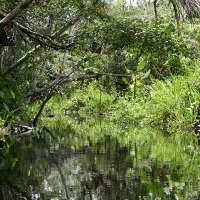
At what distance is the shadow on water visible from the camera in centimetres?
323

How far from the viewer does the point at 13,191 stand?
3443 mm

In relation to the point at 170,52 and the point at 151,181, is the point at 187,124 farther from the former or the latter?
the point at 151,181

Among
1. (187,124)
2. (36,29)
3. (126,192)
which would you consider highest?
(36,29)

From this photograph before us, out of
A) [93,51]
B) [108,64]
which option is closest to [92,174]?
[93,51]

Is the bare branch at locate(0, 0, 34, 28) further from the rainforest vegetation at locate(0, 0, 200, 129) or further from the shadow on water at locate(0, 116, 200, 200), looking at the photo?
the shadow on water at locate(0, 116, 200, 200)

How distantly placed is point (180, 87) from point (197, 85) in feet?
1.40

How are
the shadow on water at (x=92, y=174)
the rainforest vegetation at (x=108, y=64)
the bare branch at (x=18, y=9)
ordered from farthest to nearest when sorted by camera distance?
the rainforest vegetation at (x=108, y=64) → the bare branch at (x=18, y=9) → the shadow on water at (x=92, y=174)

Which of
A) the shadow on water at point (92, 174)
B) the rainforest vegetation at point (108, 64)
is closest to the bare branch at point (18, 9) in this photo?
the rainforest vegetation at point (108, 64)

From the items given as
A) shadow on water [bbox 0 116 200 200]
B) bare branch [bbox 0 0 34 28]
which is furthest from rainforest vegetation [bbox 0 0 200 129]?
shadow on water [bbox 0 116 200 200]

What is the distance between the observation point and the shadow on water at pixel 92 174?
3.23m

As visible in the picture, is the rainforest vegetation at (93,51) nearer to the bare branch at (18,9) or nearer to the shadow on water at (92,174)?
the bare branch at (18,9)

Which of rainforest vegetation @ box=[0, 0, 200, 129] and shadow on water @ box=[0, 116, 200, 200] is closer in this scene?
shadow on water @ box=[0, 116, 200, 200]

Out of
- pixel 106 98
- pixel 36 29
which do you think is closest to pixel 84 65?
pixel 36 29

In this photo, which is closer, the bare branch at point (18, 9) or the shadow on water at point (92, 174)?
the shadow on water at point (92, 174)
